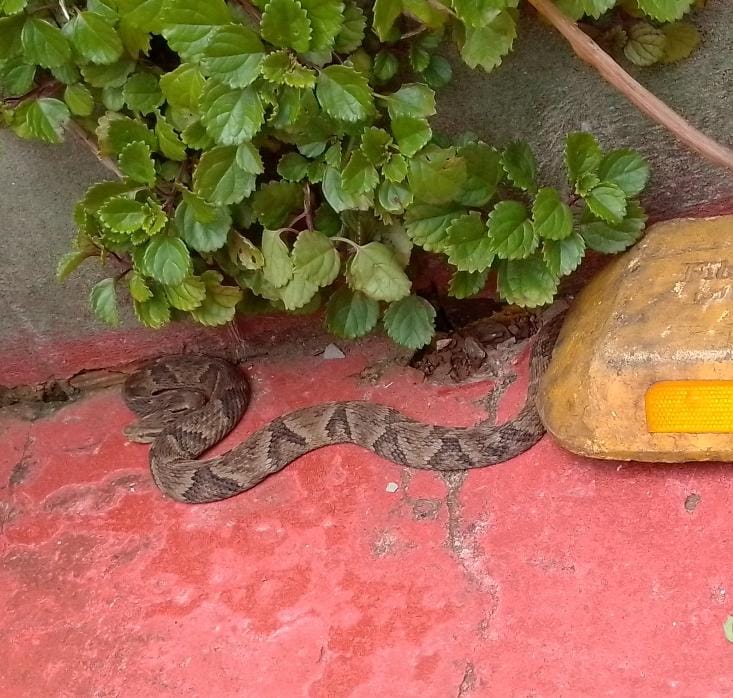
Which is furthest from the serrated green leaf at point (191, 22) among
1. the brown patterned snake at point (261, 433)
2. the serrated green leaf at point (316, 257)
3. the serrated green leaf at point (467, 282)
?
the brown patterned snake at point (261, 433)

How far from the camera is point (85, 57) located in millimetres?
2416

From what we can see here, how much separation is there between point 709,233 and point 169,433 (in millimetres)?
2250

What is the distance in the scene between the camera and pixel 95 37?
236 centimetres

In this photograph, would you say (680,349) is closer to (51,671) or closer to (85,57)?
(85,57)

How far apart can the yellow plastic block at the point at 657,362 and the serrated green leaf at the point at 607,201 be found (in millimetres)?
255

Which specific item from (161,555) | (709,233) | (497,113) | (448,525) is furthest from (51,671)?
(709,233)

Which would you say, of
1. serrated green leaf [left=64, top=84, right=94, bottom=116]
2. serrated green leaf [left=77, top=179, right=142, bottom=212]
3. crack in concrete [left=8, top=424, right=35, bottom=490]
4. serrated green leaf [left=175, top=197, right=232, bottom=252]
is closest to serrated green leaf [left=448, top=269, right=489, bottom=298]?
serrated green leaf [left=175, top=197, right=232, bottom=252]

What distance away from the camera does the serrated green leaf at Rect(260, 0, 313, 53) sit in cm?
212

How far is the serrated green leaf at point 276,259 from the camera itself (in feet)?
8.85

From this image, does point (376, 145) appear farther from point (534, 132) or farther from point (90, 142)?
point (90, 142)

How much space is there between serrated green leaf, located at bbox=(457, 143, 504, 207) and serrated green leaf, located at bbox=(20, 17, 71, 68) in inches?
51.2

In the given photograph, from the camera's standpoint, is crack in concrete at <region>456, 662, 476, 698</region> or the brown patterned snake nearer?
crack in concrete at <region>456, 662, 476, 698</region>

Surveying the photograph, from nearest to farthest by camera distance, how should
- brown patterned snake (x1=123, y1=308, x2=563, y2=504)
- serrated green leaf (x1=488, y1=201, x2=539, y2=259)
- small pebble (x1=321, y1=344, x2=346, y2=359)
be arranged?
serrated green leaf (x1=488, y1=201, x2=539, y2=259)
brown patterned snake (x1=123, y1=308, x2=563, y2=504)
small pebble (x1=321, y1=344, x2=346, y2=359)

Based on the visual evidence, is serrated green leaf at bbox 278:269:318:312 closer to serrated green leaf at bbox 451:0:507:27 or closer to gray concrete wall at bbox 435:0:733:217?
gray concrete wall at bbox 435:0:733:217
